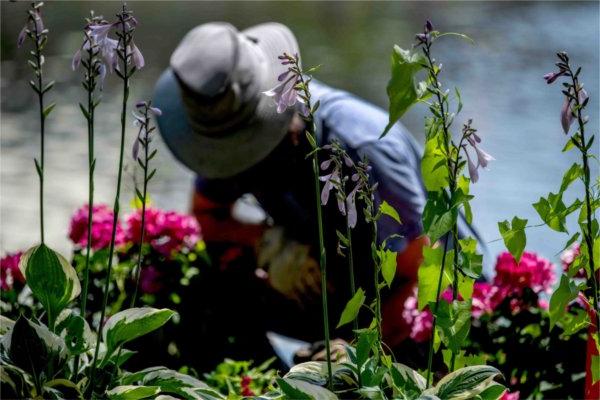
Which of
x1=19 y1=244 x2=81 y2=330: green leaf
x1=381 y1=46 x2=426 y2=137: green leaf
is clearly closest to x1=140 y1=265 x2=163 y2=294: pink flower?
x1=19 y1=244 x2=81 y2=330: green leaf

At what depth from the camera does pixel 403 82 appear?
67.8 inches

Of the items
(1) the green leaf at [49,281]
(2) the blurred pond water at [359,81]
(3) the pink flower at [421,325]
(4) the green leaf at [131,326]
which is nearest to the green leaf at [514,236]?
(4) the green leaf at [131,326]

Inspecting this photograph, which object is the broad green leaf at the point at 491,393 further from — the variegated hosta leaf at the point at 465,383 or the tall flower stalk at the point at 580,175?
the tall flower stalk at the point at 580,175

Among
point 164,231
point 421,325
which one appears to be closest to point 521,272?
point 421,325

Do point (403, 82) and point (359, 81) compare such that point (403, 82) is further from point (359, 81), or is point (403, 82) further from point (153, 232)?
point (359, 81)

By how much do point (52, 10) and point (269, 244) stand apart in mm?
8585

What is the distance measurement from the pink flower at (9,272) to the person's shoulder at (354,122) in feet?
3.32

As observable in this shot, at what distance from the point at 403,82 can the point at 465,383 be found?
1.66 feet

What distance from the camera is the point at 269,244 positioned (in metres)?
3.70

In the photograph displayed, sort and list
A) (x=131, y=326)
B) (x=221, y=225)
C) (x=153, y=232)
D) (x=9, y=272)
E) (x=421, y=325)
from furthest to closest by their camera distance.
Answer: (x=221, y=225) → (x=153, y=232) → (x=9, y=272) → (x=421, y=325) → (x=131, y=326)

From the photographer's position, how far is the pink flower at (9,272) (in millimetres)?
3428

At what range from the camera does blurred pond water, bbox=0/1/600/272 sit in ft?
21.6

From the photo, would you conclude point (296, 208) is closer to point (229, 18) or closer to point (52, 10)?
point (229, 18)

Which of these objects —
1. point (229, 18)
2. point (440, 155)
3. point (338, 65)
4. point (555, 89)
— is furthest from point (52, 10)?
point (440, 155)
